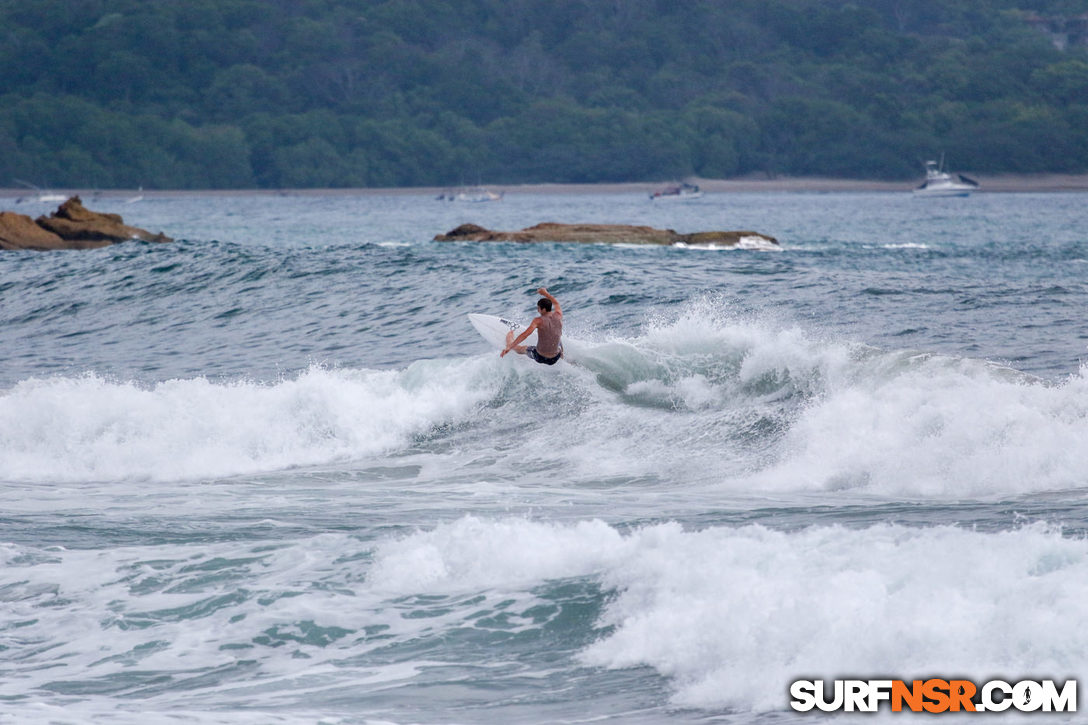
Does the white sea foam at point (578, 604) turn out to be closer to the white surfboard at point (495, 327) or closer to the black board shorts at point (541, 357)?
the black board shorts at point (541, 357)

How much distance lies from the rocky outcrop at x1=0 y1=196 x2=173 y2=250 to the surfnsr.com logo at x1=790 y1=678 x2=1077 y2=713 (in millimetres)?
35738

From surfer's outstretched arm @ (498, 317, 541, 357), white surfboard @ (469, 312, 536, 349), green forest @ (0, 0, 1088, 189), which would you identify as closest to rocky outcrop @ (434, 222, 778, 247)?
white surfboard @ (469, 312, 536, 349)

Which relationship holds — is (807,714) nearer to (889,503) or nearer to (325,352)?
(889,503)

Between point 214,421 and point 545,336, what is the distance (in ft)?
13.8

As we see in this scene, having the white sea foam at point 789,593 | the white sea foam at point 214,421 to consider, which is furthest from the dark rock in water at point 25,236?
the white sea foam at point 789,593

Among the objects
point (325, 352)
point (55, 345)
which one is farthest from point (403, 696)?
point (55, 345)

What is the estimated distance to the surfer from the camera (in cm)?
1716

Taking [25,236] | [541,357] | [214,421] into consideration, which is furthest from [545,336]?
[25,236]

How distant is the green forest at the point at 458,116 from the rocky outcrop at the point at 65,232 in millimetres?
124666

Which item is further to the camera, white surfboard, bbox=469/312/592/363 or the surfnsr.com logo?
white surfboard, bbox=469/312/592/363

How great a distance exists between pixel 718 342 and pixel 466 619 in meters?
8.60

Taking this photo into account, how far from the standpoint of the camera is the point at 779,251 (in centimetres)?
4131

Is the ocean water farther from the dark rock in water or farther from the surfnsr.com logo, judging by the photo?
the dark rock in water

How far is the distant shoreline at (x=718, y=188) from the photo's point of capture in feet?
509
